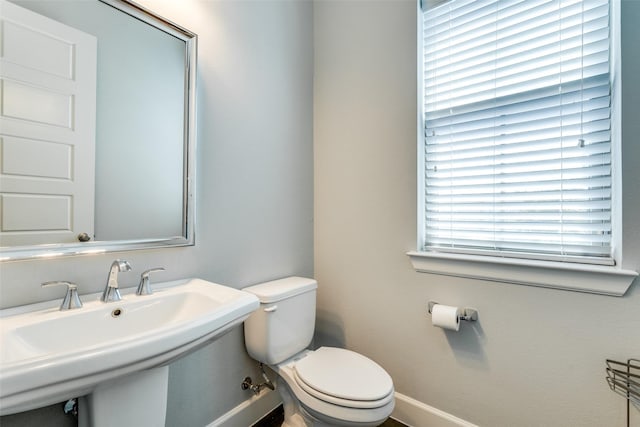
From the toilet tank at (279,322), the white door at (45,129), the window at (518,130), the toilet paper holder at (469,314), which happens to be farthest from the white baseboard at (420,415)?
the white door at (45,129)

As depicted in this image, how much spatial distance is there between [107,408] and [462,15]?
6.67 feet

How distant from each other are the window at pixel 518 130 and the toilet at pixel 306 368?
0.67 m

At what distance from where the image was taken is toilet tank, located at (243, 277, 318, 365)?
4.30ft

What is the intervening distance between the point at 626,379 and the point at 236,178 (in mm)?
1680

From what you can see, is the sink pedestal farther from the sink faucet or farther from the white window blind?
the white window blind

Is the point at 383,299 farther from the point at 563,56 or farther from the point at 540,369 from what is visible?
the point at 563,56

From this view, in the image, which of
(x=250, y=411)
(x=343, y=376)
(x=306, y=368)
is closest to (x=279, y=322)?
(x=306, y=368)

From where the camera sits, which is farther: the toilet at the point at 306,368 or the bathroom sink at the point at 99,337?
the toilet at the point at 306,368

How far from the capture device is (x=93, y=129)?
0.99m

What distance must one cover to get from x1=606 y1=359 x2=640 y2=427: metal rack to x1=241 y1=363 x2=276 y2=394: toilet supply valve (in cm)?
139

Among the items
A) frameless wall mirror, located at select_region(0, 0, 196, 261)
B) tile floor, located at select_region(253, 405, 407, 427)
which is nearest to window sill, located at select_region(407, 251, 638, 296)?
tile floor, located at select_region(253, 405, 407, 427)

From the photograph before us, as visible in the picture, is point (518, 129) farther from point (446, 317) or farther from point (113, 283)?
point (113, 283)

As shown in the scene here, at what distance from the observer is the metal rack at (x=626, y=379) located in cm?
94

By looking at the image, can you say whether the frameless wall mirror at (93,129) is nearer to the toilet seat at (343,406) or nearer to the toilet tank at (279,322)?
the toilet tank at (279,322)
